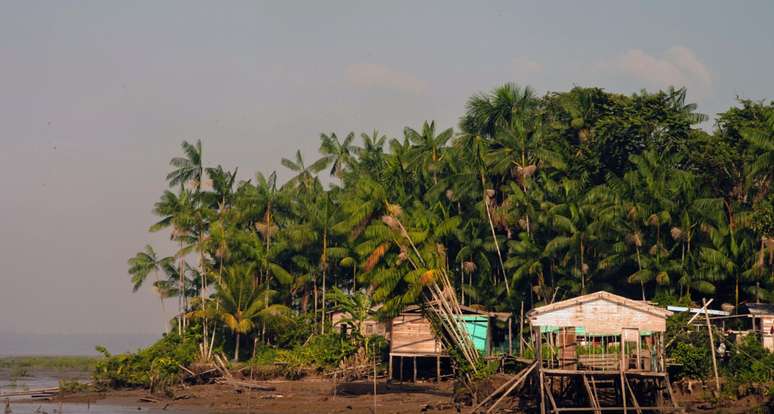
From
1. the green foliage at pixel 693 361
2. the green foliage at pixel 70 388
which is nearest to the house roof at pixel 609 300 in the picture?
the green foliage at pixel 693 361

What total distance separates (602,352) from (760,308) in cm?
912

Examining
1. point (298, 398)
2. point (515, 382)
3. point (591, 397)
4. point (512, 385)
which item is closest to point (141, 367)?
point (298, 398)

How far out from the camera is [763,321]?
3725cm

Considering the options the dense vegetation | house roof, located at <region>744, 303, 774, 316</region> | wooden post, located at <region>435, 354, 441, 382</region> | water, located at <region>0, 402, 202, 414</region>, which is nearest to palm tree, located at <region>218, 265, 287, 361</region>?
the dense vegetation

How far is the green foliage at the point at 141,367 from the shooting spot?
46438 millimetres

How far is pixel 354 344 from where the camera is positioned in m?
45.9

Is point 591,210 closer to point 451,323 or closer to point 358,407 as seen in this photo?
point 451,323

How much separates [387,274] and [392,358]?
24.5 ft

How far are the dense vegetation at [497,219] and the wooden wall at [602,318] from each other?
5577 mm

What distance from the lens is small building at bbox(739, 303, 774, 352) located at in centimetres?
3675

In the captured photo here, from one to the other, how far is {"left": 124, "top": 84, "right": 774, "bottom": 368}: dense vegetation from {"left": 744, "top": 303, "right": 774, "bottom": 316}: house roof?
1155 mm

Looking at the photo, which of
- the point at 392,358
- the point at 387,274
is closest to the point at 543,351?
the point at 387,274

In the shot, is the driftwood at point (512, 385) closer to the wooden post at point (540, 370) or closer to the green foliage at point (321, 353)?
the wooden post at point (540, 370)

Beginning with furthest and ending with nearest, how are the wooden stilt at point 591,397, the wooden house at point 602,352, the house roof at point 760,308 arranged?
the house roof at point 760,308
the wooden house at point 602,352
the wooden stilt at point 591,397
